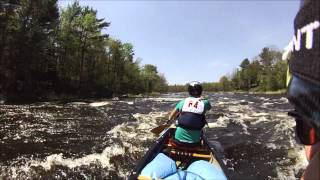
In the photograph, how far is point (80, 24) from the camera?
57.6 metres

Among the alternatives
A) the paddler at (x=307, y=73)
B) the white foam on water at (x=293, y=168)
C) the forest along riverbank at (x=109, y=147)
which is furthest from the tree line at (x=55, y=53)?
the paddler at (x=307, y=73)

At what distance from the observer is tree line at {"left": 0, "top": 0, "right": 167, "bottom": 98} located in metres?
40.2

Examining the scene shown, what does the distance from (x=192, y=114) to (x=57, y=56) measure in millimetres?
49697

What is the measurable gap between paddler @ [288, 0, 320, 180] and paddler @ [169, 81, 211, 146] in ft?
20.3

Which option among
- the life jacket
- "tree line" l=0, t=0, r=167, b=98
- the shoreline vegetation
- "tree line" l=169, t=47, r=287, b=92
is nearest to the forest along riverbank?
the life jacket

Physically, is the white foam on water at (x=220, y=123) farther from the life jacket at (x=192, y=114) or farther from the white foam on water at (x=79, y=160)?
the life jacket at (x=192, y=114)

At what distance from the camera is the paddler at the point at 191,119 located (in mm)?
7480

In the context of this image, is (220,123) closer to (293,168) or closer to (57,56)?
(293,168)

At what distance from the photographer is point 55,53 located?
5422 centimetres

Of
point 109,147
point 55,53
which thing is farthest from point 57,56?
point 109,147

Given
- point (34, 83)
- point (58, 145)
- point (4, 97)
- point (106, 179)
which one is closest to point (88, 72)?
point (34, 83)

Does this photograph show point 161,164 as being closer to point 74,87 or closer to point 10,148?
point 10,148

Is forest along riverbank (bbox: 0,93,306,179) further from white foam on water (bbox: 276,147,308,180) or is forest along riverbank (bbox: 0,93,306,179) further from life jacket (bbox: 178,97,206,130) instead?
life jacket (bbox: 178,97,206,130)

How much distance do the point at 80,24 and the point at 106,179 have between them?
2052 inches
